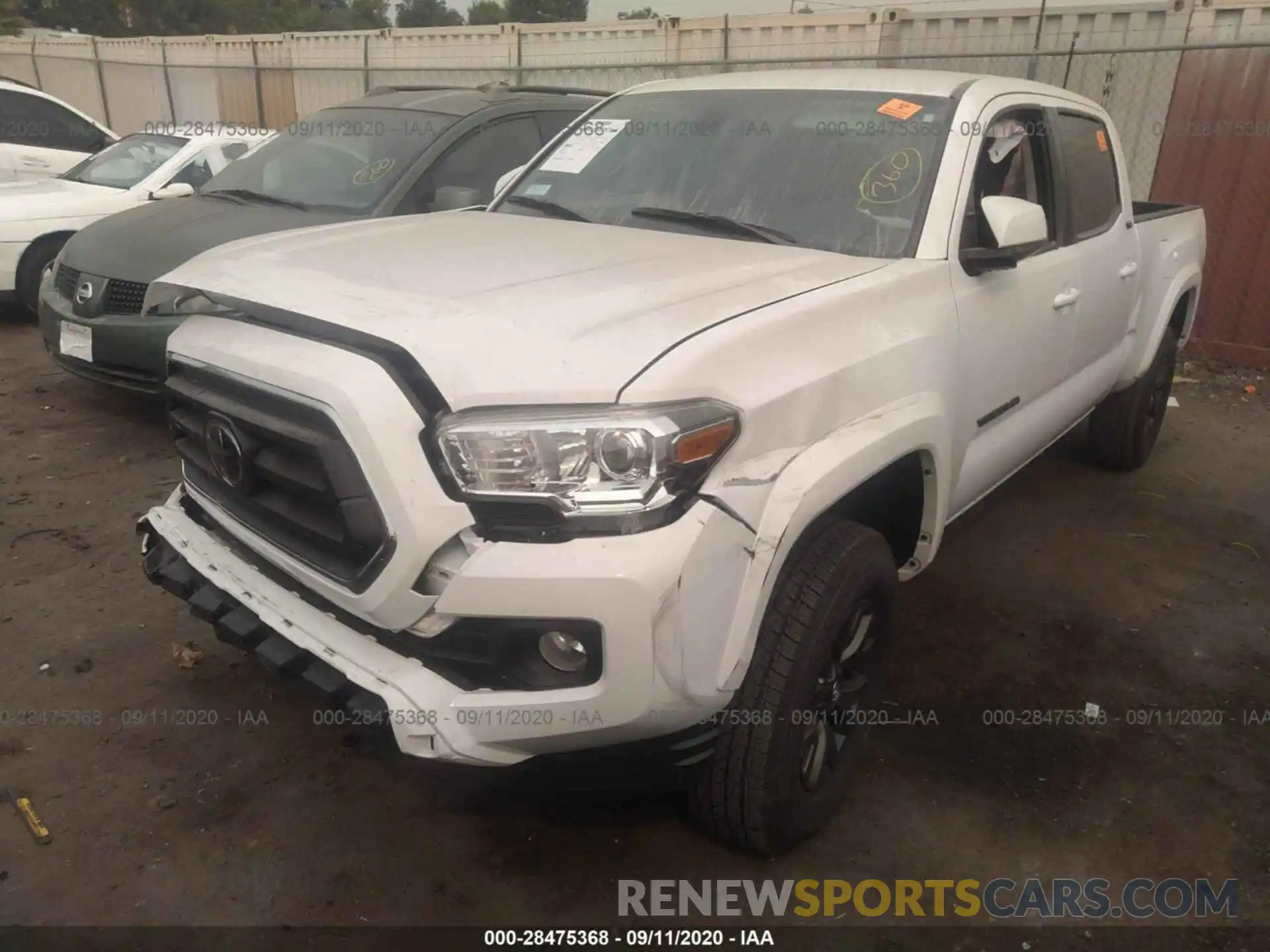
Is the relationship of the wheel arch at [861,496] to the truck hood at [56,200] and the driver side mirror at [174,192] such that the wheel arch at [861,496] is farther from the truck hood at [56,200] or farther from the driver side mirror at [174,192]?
the truck hood at [56,200]

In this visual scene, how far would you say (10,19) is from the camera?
31.0 meters

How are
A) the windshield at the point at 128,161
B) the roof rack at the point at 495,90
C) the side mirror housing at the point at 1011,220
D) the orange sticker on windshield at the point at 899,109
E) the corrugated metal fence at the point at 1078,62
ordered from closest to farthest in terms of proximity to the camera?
1. the side mirror housing at the point at 1011,220
2. the orange sticker on windshield at the point at 899,109
3. the roof rack at the point at 495,90
4. the corrugated metal fence at the point at 1078,62
5. the windshield at the point at 128,161

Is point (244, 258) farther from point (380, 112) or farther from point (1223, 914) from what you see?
point (380, 112)

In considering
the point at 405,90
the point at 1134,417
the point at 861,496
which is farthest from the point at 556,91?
the point at 861,496

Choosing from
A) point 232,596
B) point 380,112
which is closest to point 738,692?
point 232,596

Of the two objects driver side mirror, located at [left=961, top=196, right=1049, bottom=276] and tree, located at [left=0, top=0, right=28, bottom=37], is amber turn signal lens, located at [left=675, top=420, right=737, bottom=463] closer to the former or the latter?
driver side mirror, located at [left=961, top=196, right=1049, bottom=276]

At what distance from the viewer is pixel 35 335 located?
703 centimetres

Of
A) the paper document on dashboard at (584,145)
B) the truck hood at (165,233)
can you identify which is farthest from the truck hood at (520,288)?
the truck hood at (165,233)

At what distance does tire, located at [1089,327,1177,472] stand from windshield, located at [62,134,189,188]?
6.79 meters

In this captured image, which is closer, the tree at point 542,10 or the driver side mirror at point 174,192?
the driver side mirror at point 174,192

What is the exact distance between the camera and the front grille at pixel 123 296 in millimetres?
4703

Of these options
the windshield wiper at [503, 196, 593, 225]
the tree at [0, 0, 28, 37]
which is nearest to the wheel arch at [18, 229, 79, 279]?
the windshield wiper at [503, 196, 593, 225]

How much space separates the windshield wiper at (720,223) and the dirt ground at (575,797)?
1516 millimetres

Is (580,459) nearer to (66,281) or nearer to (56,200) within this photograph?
(66,281)
